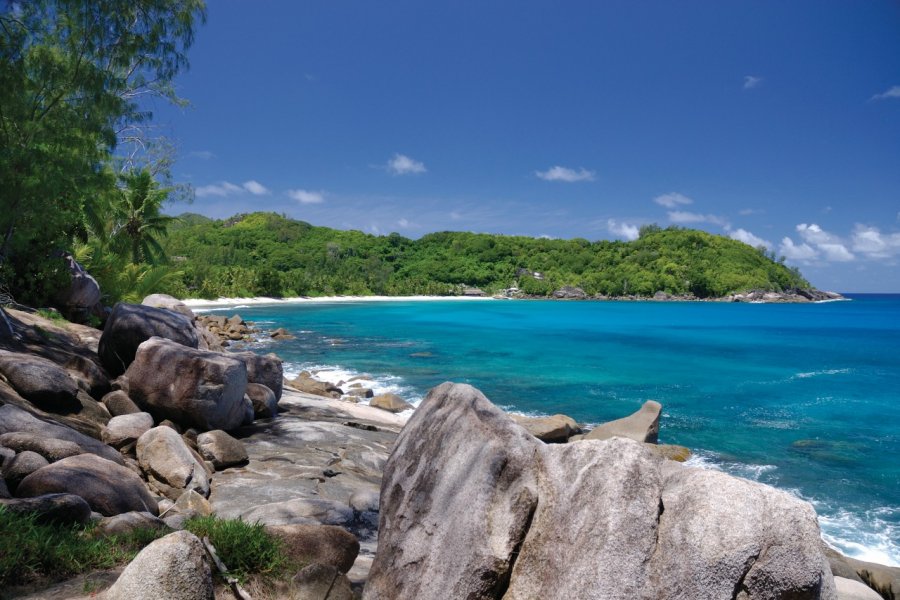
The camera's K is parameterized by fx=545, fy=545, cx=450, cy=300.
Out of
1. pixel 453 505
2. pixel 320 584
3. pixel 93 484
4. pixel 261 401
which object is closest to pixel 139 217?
pixel 261 401

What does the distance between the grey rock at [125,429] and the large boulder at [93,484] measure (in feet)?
9.61

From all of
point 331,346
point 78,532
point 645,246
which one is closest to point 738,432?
point 78,532

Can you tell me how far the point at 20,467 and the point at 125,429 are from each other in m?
3.76

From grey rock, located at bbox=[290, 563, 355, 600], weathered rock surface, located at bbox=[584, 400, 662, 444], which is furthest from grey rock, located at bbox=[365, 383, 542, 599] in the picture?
weathered rock surface, located at bbox=[584, 400, 662, 444]

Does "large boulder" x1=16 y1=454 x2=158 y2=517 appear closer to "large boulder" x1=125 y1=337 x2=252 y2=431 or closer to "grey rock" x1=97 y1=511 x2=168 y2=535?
"grey rock" x1=97 y1=511 x2=168 y2=535

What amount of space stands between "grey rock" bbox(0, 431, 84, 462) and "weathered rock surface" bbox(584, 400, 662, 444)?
1312 centimetres

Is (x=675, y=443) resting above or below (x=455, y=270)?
below

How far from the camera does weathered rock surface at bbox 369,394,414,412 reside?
2081 cm

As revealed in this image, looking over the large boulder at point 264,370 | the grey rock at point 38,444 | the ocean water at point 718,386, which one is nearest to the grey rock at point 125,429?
the grey rock at point 38,444

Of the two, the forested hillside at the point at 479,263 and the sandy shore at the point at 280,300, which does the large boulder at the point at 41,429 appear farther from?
the forested hillside at the point at 479,263

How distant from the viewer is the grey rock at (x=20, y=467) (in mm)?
6090

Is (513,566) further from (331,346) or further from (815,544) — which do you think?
(331,346)

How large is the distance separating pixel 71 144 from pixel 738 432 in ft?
72.6

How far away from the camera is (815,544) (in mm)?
3686
